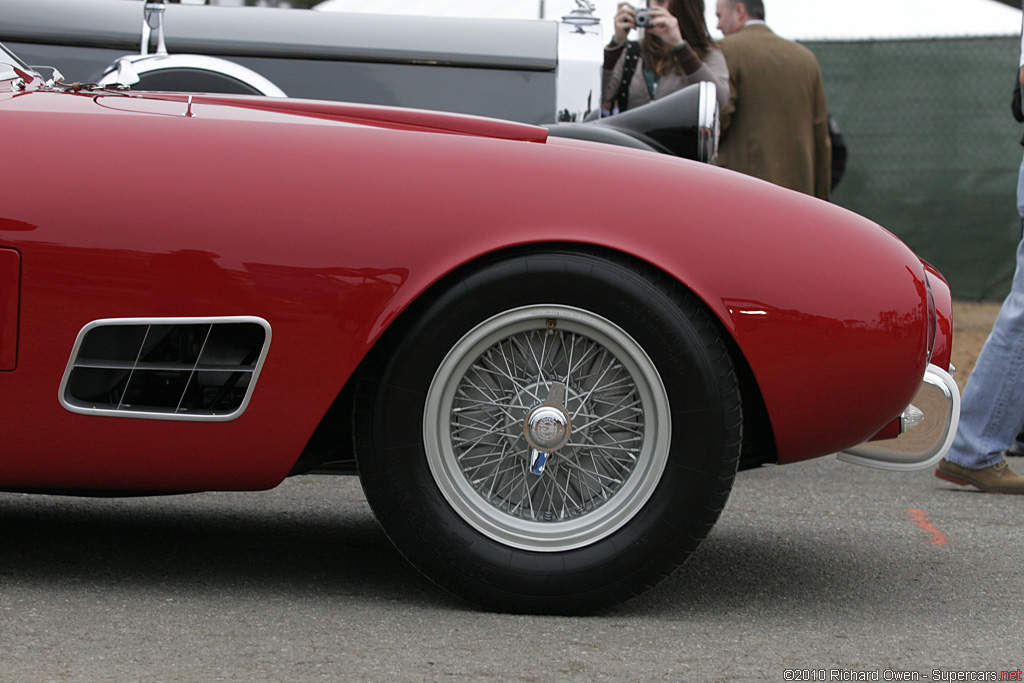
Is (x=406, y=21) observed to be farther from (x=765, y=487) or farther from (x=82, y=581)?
(x=82, y=581)

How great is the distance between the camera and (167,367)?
2.47 meters

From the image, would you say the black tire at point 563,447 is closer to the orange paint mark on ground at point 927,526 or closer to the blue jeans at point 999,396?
the orange paint mark on ground at point 927,526

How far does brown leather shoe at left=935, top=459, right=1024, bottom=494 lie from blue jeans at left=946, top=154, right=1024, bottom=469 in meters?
0.03

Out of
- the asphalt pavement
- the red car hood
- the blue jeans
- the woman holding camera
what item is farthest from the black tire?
the woman holding camera

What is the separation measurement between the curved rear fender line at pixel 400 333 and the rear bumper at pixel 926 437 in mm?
365

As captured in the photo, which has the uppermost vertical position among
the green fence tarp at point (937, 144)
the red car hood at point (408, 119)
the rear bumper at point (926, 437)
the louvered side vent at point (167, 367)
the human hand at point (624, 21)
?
the red car hood at point (408, 119)

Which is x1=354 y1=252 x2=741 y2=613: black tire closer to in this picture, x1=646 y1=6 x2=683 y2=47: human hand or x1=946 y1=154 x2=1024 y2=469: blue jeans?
x1=946 y1=154 x2=1024 y2=469: blue jeans

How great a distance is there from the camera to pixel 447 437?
2535 mm

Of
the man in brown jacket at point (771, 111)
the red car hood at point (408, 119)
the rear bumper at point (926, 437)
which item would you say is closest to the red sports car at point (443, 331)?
the red car hood at point (408, 119)

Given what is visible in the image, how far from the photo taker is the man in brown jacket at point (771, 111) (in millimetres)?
5641

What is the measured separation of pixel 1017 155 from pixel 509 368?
903cm

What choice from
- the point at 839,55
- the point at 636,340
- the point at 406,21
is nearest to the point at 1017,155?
the point at 839,55

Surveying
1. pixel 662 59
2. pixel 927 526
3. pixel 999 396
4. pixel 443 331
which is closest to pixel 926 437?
pixel 927 526

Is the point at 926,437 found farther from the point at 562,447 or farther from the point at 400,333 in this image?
the point at 400,333
